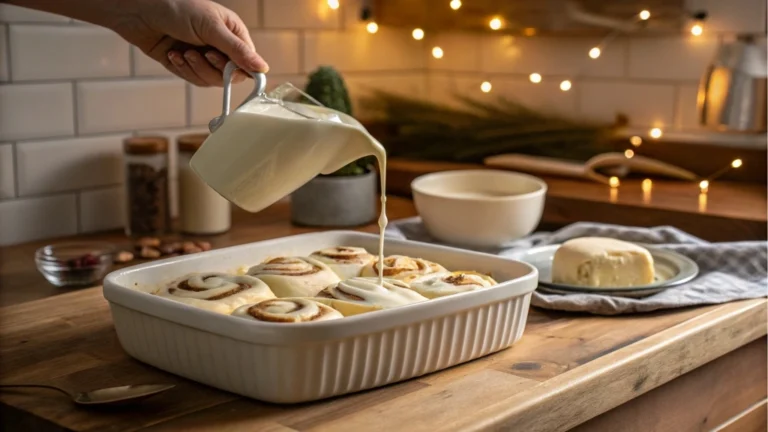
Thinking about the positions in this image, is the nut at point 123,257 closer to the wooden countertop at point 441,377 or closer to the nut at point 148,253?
the nut at point 148,253

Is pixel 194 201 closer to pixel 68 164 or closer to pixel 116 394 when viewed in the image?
pixel 68 164

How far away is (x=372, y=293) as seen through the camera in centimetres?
92

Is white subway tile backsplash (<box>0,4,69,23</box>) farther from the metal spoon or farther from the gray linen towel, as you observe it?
the metal spoon

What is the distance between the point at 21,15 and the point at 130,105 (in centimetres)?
25

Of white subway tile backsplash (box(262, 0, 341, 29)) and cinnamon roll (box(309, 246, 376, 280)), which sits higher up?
white subway tile backsplash (box(262, 0, 341, 29))

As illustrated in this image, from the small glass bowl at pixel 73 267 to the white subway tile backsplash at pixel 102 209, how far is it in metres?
0.32

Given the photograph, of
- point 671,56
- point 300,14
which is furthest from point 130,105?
point 671,56

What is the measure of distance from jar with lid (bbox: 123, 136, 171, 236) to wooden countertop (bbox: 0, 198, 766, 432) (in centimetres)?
28

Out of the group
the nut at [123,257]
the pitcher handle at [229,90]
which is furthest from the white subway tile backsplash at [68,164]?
the pitcher handle at [229,90]

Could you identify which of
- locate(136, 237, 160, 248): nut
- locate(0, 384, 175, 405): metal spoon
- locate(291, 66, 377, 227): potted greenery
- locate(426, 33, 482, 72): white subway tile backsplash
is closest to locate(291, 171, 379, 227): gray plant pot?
locate(291, 66, 377, 227): potted greenery

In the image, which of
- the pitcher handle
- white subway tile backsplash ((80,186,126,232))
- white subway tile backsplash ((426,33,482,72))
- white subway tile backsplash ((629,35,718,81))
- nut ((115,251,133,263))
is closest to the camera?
the pitcher handle

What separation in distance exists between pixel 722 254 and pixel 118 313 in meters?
0.84

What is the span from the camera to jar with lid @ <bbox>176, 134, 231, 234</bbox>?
159cm

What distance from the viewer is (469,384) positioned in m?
0.92
